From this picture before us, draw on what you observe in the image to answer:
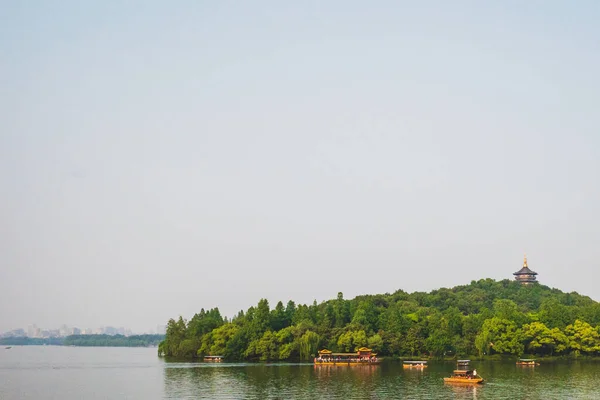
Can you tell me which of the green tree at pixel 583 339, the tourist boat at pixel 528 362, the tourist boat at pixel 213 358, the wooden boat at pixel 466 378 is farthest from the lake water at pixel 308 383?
the tourist boat at pixel 213 358

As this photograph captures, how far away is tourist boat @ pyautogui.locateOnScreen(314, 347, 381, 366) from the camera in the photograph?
86.7 m

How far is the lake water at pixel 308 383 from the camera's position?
5203 centimetres

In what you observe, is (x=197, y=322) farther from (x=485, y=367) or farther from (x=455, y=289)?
(x=455, y=289)

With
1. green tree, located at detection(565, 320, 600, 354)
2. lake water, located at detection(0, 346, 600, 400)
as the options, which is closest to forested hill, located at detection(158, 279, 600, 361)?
green tree, located at detection(565, 320, 600, 354)

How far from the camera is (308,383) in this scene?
2365 inches

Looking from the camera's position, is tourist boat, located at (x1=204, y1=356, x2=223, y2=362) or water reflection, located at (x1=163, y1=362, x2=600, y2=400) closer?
water reflection, located at (x1=163, y1=362, x2=600, y2=400)

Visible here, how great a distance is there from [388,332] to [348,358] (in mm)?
10798

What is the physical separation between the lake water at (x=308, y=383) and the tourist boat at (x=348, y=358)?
214 inches

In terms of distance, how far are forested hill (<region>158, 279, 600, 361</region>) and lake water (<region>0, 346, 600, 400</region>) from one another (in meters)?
11.1

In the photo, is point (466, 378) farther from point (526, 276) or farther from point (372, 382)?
point (526, 276)

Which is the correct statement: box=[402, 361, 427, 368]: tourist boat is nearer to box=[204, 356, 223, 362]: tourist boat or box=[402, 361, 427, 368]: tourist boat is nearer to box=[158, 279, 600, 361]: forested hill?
box=[158, 279, 600, 361]: forested hill

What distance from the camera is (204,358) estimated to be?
10012 cm

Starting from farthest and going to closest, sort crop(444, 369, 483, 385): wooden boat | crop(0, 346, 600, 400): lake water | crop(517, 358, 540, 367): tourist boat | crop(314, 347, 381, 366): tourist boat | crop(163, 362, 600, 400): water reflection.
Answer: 1. crop(314, 347, 381, 366): tourist boat
2. crop(517, 358, 540, 367): tourist boat
3. crop(444, 369, 483, 385): wooden boat
4. crop(0, 346, 600, 400): lake water
5. crop(163, 362, 600, 400): water reflection

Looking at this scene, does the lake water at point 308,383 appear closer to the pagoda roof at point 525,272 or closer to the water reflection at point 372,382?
the water reflection at point 372,382
